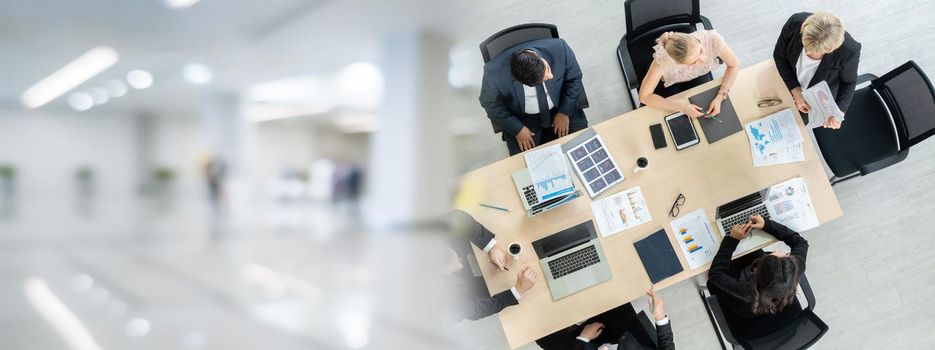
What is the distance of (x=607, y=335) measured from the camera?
6.73 feet

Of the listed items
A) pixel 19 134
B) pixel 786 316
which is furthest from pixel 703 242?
pixel 19 134

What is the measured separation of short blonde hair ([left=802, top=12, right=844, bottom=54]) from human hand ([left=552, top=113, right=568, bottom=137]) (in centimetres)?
91

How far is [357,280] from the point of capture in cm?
240

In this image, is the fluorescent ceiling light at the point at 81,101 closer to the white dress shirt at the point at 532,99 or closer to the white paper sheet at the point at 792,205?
the white dress shirt at the point at 532,99

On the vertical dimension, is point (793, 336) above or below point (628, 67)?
below

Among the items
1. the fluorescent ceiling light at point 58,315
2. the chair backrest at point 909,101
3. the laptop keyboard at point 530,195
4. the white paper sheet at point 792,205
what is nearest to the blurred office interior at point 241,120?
the laptop keyboard at point 530,195

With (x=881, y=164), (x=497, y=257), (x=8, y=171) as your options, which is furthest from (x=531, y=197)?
(x=8, y=171)

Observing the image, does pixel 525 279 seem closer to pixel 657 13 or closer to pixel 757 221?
pixel 757 221

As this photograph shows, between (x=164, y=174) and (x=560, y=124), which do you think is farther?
(x=560, y=124)

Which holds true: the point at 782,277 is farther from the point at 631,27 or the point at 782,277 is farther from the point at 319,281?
the point at 319,281

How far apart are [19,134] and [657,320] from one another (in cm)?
235

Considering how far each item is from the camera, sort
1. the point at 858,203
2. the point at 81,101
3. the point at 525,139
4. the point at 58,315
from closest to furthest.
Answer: the point at 81,101
the point at 525,139
the point at 858,203
the point at 58,315

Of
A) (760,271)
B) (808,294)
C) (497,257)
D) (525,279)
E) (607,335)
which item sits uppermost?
(497,257)

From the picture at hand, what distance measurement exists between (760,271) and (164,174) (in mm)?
1959
